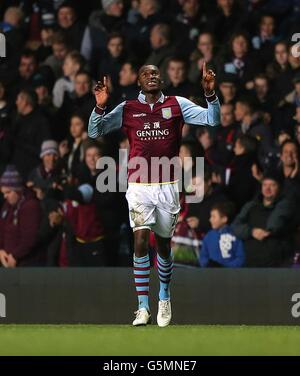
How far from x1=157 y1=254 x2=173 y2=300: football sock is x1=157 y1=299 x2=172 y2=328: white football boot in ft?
0.16

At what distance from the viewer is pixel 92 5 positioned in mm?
20453

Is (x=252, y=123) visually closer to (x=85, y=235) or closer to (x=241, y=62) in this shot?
(x=241, y=62)

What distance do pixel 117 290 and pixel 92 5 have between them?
666 cm

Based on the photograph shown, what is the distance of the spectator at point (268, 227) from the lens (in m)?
15.8

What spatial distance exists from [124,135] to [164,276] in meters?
4.48

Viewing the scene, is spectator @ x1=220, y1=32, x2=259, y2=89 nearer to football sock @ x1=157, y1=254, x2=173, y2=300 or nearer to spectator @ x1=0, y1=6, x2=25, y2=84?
spectator @ x1=0, y1=6, x2=25, y2=84

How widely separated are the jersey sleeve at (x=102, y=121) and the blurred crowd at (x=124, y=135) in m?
2.81

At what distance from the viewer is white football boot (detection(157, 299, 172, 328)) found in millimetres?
13430

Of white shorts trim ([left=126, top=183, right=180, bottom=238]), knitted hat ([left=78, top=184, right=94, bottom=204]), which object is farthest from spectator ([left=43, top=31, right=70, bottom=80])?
white shorts trim ([left=126, top=183, right=180, bottom=238])

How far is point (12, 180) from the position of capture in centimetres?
A: 1738

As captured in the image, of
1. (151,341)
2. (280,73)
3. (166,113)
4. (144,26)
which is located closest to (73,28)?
(144,26)

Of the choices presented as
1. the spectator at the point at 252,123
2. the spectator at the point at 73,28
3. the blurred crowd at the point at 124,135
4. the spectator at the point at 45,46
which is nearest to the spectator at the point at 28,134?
the blurred crowd at the point at 124,135

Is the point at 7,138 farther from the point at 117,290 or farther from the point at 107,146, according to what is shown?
the point at 117,290
